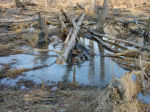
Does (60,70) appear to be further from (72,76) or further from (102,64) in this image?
(102,64)

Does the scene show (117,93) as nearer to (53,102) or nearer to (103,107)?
(103,107)

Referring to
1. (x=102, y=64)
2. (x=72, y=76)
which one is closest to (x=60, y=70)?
(x=72, y=76)

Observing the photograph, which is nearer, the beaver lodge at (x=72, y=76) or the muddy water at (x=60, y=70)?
the beaver lodge at (x=72, y=76)

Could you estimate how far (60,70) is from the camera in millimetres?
6348

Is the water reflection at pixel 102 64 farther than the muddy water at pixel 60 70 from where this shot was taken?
Yes

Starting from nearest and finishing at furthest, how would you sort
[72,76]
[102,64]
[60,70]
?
[72,76]
[60,70]
[102,64]

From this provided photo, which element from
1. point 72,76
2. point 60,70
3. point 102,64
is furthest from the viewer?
point 102,64

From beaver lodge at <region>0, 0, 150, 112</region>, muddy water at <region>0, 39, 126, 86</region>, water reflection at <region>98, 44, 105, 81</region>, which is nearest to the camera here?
beaver lodge at <region>0, 0, 150, 112</region>

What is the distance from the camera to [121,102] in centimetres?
328

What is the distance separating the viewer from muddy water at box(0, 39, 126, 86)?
18.5 feet

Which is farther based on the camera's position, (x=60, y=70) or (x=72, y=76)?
(x=60, y=70)

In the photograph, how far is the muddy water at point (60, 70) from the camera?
562 cm

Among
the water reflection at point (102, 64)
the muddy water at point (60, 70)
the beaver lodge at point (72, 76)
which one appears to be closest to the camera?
the beaver lodge at point (72, 76)

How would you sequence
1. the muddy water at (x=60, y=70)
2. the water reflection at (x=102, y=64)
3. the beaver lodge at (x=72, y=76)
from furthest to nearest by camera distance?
Answer: 1. the water reflection at (x=102, y=64)
2. the muddy water at (x=60, y=70)
3. the beaver lodge at (x=72, y=76)
